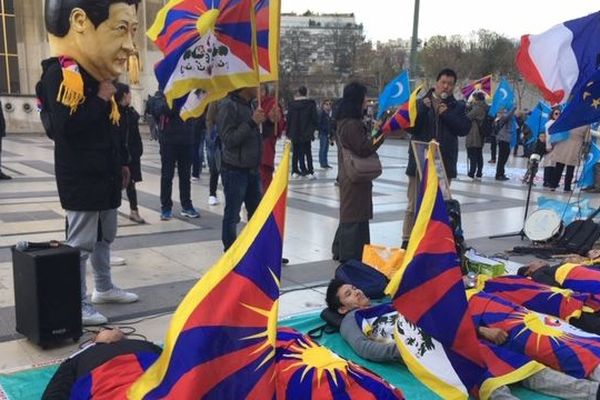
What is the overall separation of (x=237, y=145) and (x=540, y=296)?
2.86 metres

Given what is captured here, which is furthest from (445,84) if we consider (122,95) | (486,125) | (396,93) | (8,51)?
(8,51)

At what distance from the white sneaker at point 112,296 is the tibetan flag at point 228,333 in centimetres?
263

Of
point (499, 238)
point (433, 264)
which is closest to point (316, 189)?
point (499, 238)

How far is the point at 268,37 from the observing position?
4867mm

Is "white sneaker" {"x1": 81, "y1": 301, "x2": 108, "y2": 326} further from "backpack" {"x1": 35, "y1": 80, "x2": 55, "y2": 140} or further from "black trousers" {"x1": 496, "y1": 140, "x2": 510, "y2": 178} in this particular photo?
"black trousers" {"x1": 496, "y1": 140, "x2": 510, "y2": 178}

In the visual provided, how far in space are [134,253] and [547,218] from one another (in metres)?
4.69

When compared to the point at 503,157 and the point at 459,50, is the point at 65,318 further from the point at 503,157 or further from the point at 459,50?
the point at 459,50

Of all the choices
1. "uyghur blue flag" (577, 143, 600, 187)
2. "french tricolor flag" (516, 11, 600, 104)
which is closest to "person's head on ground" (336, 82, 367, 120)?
"french tricolor flag" (516, 11, 600, 104)

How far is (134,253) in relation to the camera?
6.24m

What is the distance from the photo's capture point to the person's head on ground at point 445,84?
6.38m

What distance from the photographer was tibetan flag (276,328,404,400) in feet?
9.16

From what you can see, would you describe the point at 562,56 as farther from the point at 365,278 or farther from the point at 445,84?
the point at 365,278

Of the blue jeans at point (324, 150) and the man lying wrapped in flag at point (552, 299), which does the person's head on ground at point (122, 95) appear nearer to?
the man lying wrapped in flag at point (552, 299)

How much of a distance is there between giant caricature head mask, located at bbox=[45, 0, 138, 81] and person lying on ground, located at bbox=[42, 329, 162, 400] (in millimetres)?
1869
